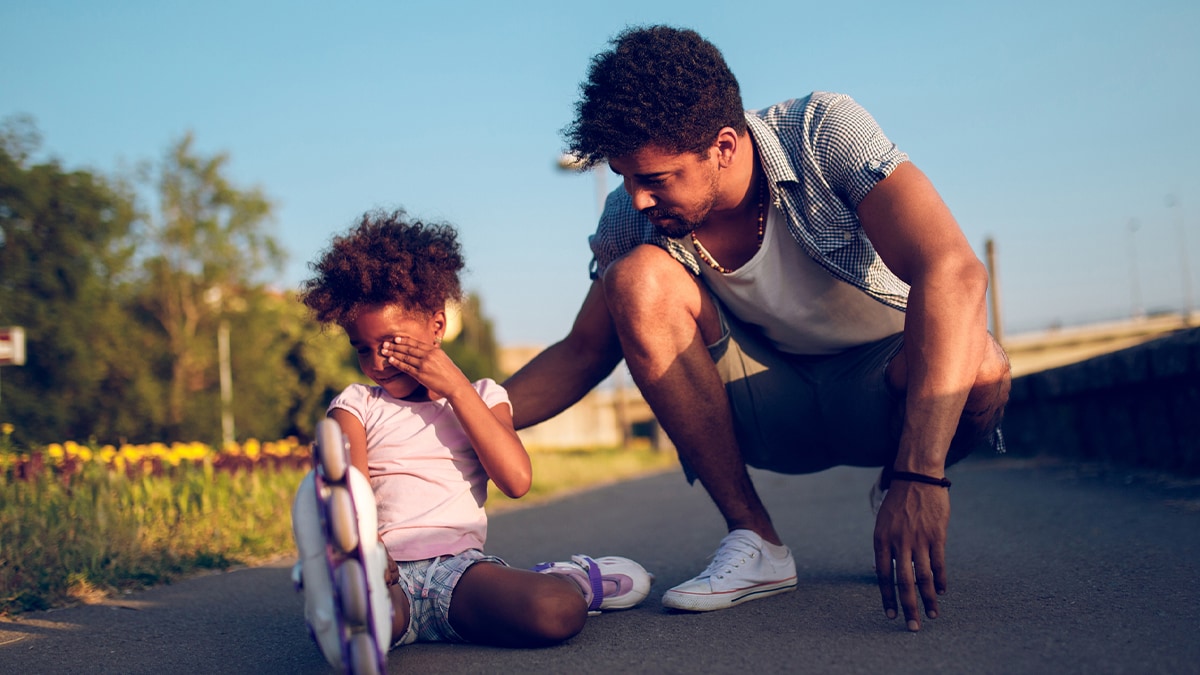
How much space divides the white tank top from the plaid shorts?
1.16 metres

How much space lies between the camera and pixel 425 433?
2533mm

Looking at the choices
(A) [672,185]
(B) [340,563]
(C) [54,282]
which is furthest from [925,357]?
(C) [54,282]

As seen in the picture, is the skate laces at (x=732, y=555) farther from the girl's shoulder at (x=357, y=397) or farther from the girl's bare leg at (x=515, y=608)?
the girl's shoulder at (x=357, y=397)

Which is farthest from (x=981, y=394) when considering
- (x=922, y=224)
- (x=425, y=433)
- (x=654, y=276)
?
(x=425, y=433)

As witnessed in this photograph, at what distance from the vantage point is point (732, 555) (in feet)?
8.55

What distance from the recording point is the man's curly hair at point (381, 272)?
2.57m

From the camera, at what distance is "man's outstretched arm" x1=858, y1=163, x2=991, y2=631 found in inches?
81.6

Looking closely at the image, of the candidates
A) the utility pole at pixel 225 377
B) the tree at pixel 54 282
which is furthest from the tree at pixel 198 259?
the tree at pixel 54 282

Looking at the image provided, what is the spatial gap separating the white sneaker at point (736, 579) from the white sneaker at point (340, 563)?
89cm

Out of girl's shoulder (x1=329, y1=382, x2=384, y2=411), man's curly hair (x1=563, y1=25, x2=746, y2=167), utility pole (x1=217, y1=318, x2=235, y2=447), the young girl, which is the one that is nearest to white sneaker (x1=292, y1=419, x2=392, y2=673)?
the young girl

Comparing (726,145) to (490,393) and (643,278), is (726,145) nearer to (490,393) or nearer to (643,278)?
(643,278)

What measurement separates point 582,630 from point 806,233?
4.20ft

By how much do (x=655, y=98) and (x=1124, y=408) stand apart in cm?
363

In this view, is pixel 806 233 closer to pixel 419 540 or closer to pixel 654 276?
pixel 654 276
